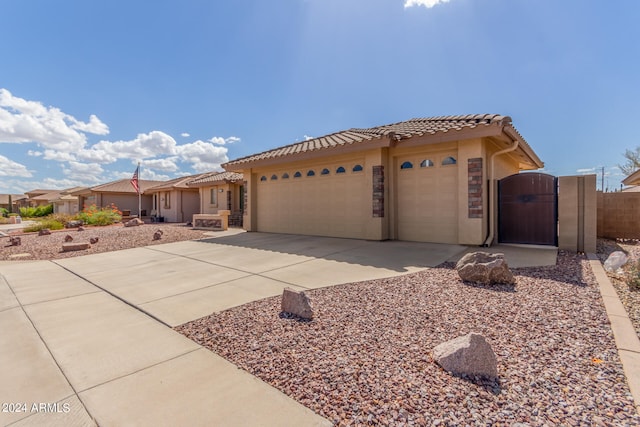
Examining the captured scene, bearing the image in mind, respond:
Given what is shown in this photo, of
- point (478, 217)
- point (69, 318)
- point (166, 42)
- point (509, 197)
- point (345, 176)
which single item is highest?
point (166, 42)

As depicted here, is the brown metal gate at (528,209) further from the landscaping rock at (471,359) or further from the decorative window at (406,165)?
the landscaping rock at (471,359)

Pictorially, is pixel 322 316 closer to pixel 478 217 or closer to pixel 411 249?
pixel 411 249

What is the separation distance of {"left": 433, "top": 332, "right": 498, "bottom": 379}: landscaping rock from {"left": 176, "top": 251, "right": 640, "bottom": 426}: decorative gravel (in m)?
0.07

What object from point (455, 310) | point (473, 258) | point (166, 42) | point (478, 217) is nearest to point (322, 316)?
point (455, 310)

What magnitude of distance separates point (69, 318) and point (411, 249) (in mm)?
7546

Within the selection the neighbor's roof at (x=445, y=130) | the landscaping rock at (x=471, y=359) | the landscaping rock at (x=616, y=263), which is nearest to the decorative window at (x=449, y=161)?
the neighbor's roof at (x=445, y=130)

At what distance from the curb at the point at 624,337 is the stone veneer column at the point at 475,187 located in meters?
3.76

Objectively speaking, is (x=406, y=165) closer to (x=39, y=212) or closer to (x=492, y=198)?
(x=492, y=198)

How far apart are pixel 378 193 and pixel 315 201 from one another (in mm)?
3031

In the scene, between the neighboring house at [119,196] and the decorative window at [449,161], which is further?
the neighboring house at [119,196]

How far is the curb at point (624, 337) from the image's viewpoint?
230 cm

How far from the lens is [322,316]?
12.4 feet

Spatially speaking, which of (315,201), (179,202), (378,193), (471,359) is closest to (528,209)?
(378,193)

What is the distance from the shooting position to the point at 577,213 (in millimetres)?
7699
